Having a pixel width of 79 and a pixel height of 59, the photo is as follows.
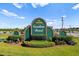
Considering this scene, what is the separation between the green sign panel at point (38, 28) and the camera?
13.8 m

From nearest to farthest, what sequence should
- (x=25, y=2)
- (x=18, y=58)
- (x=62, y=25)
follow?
(x=18, y=58) < (x=25, y=2) < (x=62, y=25)

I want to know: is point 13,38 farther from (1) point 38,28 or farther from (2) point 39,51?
(2) point 39,51

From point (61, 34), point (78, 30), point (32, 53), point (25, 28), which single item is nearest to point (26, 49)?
point (32, 53)

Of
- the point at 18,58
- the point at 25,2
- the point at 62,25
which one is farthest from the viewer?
the point at 62,25

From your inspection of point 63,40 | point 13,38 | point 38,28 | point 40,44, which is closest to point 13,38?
point 13,38

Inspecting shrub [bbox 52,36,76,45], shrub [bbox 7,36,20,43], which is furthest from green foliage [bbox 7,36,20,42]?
shrub [bbox 52,36,76,45]

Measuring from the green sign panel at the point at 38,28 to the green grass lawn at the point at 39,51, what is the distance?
120cm

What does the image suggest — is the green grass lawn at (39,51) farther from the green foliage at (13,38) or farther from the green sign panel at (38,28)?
the green sign panel at (38,28)

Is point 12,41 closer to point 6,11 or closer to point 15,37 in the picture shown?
point 15,37

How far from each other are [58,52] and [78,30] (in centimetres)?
281

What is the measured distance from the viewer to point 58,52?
1283 centimetres

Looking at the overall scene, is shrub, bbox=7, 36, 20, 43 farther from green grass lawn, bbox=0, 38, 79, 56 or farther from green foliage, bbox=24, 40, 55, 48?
green foliage, bbox=24, 40, 55, 48

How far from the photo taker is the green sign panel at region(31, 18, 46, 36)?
13781 millimetres

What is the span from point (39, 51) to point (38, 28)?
1.68 metres
